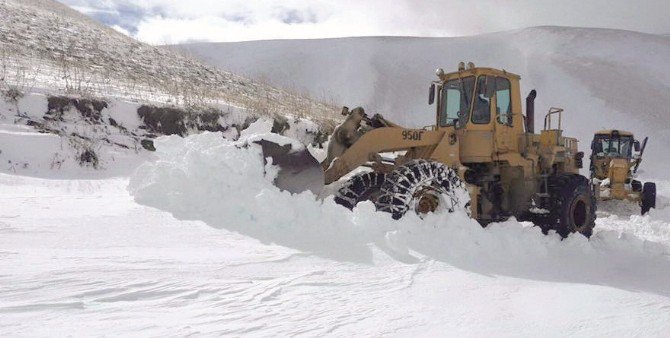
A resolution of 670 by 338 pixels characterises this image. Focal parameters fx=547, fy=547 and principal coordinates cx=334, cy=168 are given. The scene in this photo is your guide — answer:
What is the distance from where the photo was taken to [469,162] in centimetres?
763

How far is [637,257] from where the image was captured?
19.6 feet

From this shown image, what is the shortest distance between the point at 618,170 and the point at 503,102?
7.61 metres

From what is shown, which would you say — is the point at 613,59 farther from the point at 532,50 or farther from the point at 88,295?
the point at 88,295

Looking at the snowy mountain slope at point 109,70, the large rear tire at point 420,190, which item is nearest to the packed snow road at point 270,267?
the large rear tire at point 420,190

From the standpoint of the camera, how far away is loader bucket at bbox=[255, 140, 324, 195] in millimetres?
5922

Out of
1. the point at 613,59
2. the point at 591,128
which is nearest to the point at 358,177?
the point at 591,128

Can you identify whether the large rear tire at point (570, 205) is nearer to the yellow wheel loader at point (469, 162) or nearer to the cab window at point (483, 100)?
the yellow wheel loader at point (469, 162)

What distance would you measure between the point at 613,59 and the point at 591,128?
509 inches

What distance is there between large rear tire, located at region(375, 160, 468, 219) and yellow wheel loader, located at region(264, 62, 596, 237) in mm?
11

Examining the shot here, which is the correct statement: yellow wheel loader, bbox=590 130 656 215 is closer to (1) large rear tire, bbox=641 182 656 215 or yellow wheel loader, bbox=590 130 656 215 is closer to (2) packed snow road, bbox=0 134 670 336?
(1) large rear tire, bbox=641 182 656 215

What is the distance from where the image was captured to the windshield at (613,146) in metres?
15.2

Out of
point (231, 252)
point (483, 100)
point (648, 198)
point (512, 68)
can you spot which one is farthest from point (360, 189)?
point (512, 68)

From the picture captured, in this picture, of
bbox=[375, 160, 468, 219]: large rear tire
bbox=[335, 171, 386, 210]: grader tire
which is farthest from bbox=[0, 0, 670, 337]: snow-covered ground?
bbox=[335, 171, 386, 210]: grader tire

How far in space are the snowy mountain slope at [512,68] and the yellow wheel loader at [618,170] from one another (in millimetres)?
14465
